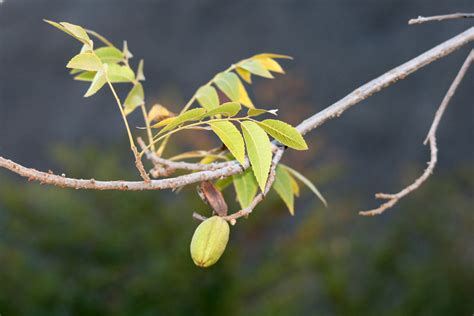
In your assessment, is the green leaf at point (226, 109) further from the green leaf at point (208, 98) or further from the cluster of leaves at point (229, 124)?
the green leaf at point (208, 98)

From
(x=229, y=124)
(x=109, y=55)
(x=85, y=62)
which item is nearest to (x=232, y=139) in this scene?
(x=229, y=124)

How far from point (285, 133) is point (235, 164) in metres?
0.05

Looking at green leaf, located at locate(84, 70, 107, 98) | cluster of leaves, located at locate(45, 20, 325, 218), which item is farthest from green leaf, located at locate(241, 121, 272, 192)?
green leaf, located at locate(84, 70, 107, 98)

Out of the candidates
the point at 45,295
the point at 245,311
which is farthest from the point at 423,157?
the point at 45,295

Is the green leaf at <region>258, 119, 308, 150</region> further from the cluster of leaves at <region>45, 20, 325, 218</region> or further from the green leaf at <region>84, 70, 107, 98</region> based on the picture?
the green leaf at <region>84, 70, 107, 98</region>

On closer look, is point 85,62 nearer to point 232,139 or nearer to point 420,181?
point 232,139

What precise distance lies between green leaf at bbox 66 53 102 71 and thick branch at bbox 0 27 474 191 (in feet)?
0.28

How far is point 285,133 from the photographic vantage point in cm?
41

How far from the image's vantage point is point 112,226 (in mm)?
1322

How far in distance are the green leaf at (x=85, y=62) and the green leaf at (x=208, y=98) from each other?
14 cm

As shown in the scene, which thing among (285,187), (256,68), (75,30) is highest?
(75,30)

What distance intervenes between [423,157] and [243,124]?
6.66ft

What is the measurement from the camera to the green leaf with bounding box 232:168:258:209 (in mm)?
541

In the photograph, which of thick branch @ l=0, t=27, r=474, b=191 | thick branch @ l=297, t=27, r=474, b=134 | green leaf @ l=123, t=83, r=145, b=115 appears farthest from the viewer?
green leaf @ l=123, t=83, r=145, b=115
